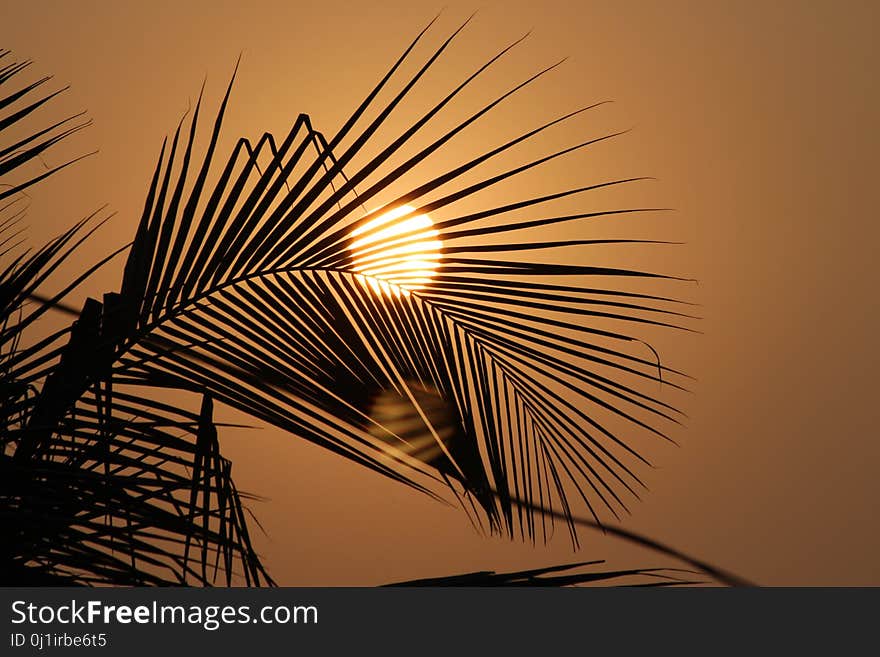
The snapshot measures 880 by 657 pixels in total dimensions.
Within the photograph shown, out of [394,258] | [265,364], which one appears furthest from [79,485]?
[394,258]

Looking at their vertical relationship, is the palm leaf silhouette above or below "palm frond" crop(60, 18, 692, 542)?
below

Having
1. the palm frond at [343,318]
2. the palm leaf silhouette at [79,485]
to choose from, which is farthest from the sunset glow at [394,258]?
the palm leaf silhouette at [79,485]

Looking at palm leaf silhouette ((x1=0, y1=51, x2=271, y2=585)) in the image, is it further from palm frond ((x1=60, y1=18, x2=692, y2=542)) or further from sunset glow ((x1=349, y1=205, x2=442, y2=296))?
sunset glow ((x1=349, y1=205, x2=442, y2=296))

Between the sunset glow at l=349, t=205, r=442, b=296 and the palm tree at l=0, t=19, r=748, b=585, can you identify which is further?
the sunset glow at l=349, t=205, r=442, b=296

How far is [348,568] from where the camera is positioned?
1871 mm

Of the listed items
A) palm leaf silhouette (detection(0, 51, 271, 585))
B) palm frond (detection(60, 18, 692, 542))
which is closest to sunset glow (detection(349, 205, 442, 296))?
palm frond (detection(60, 18, 692, 542))

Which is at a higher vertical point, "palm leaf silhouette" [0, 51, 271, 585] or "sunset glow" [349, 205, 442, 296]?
"sunset glow" [349, 205, 442, 296]

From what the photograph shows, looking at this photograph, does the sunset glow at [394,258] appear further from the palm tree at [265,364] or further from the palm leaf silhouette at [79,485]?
the palm leaf silhouette at [79,485]

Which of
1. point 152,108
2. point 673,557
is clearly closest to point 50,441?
point 152,108

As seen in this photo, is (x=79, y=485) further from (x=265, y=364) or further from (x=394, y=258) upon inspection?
(x=394, y=258)

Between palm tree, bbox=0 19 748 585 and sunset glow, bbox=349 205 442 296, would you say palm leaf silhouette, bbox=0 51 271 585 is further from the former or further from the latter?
sunset glow, bbox=349 205 442 296

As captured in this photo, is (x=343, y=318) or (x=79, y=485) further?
(x=343, y=318)

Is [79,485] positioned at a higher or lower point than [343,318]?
lower
